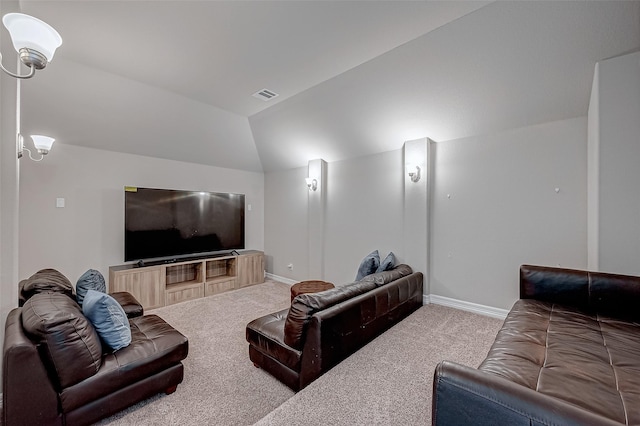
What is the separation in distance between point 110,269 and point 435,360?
4375 mm

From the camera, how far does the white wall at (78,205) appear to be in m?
3.48

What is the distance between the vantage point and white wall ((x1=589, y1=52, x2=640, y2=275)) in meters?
2.19

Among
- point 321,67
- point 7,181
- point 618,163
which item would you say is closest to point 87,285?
point 7,181

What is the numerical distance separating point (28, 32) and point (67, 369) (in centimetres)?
185

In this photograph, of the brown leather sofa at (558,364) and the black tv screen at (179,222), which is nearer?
the brown leather sofa at (558,364)


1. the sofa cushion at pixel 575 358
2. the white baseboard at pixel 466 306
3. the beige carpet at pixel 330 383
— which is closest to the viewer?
the sofa cushion at pixel 575 358

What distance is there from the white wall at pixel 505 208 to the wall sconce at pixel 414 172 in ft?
0.87

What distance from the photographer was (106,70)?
3.06 meters

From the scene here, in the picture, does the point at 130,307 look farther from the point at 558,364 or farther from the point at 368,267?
the point at 558,364

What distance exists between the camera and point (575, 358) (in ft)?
5.02

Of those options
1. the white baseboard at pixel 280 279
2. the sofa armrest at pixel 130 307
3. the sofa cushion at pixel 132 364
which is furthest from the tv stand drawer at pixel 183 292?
the sofa cushion at pixel 132 364

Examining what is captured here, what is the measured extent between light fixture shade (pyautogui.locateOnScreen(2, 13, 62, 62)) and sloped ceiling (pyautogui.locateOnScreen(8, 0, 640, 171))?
44.5 inches

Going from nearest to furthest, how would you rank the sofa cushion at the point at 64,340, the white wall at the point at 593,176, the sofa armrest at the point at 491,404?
the sofa armrest at the point at 491,404, the sofa cushion at the point at 64,340, the white wall at the point at 593,176

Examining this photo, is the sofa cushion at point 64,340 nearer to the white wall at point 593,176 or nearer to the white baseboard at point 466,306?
the white baseboard at point 466,306
